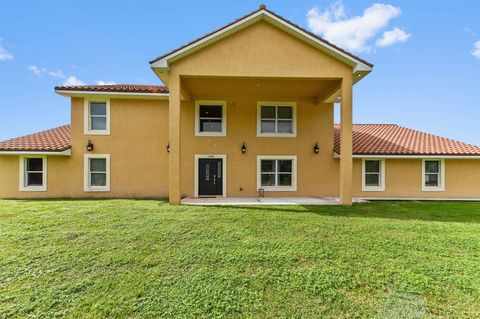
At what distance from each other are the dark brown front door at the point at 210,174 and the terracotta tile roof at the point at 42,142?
6750 millimetres

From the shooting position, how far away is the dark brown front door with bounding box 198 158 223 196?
40.0ft

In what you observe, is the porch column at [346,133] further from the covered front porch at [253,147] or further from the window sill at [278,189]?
the window sill at [278,189]

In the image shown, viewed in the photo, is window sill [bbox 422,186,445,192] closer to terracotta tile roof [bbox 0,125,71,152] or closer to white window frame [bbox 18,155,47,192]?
terracotta tile roof [bbox 0,125,71,152]

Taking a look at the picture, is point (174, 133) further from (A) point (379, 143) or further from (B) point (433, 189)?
(B) point (433, 189)

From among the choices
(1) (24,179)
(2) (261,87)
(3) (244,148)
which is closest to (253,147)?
(3) (244,148)

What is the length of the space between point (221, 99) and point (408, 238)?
9.79m

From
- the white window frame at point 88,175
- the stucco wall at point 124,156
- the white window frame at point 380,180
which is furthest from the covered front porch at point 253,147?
the white window frame at point 88,175

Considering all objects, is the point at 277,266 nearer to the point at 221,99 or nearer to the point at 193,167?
the point at 193,167

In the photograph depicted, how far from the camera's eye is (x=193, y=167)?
12156 mm

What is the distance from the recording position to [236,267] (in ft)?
14.4

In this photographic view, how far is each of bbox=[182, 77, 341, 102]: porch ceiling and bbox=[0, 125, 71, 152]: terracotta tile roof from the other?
23.5 ft

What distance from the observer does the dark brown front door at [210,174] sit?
12188 mm

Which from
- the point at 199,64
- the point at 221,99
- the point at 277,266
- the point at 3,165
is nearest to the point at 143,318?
the point at 277,266

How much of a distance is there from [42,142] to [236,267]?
1293cm
